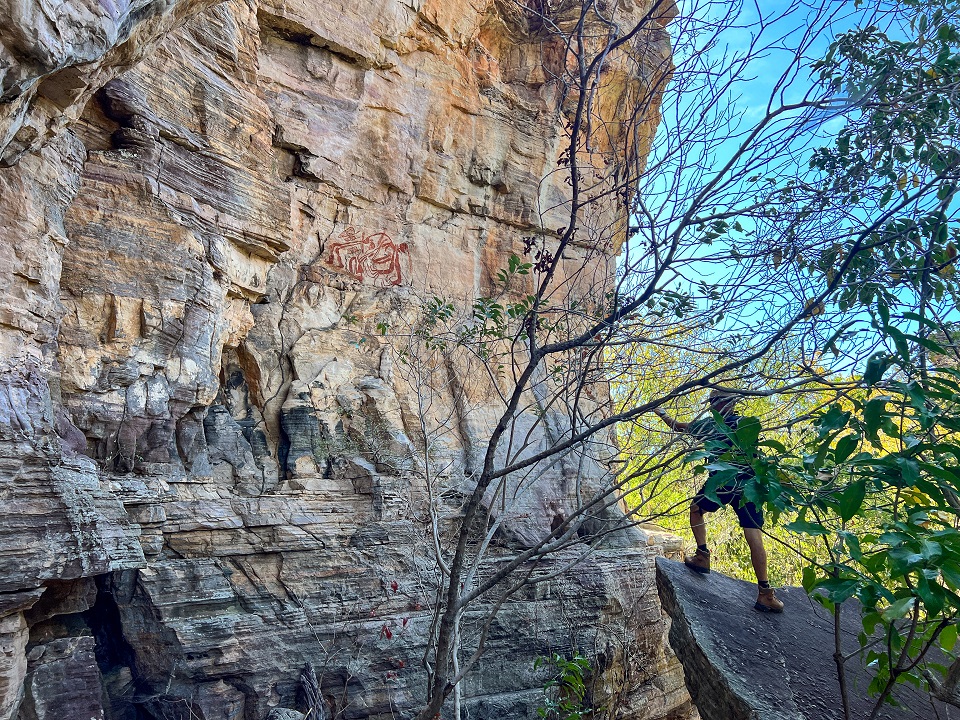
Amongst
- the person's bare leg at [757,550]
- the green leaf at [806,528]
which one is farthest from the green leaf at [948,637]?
the person's bare leg at [757,550]

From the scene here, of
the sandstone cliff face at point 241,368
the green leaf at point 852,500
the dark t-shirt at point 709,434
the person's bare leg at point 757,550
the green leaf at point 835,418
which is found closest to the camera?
the green leaf at point 852,500

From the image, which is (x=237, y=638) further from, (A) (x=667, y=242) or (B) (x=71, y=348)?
(A) (x=667, y=242)

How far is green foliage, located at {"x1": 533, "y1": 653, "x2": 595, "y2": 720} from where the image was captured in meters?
5.65

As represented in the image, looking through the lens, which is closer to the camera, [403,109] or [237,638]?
[237,638]

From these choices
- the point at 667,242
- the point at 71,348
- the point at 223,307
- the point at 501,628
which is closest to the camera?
the point at 667,242

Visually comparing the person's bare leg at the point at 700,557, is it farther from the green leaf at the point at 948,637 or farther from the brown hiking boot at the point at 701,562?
the green leaf at the point at 948,637

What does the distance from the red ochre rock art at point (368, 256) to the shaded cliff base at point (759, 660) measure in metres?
4.19

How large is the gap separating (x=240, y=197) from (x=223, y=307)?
95 centimetres

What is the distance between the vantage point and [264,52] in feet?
21.6

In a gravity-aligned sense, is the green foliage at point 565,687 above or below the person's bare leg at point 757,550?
below

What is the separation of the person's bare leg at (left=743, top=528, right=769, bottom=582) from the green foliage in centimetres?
172

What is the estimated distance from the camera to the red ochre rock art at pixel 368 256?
690cm

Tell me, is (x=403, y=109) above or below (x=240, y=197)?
above

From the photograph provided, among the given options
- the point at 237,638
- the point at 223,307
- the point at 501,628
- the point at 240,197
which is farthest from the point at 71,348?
the point at 501,628
